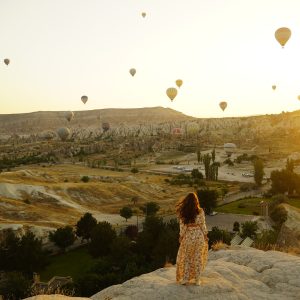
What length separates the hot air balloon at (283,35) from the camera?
40438mm

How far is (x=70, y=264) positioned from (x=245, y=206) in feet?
94.2

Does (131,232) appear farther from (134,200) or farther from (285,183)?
(285,183)

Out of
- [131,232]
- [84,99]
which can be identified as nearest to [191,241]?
[131,232]

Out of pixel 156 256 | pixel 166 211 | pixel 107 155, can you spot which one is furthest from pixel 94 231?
pixel 107 155

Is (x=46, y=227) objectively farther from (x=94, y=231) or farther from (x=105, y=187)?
(x=105, y=187)

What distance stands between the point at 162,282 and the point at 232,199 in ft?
178

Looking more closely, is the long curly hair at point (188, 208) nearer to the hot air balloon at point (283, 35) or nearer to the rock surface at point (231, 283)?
the rock surface at point (231, 283)

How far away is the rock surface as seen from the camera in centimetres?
848

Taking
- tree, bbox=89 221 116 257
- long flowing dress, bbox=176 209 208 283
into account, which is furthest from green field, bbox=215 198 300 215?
long flowing dress, bbox=176 209 208 283

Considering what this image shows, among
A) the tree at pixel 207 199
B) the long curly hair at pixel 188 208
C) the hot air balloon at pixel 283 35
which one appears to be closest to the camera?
the long curly hair at pixel 188 208

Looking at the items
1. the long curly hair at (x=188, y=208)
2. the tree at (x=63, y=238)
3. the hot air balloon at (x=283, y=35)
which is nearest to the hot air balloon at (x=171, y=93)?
the hot air balloon at (x=283, y=35)

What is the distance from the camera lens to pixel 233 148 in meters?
120

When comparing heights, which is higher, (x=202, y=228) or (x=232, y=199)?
(x=202, y=228)

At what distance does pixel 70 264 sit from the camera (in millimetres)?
33875
